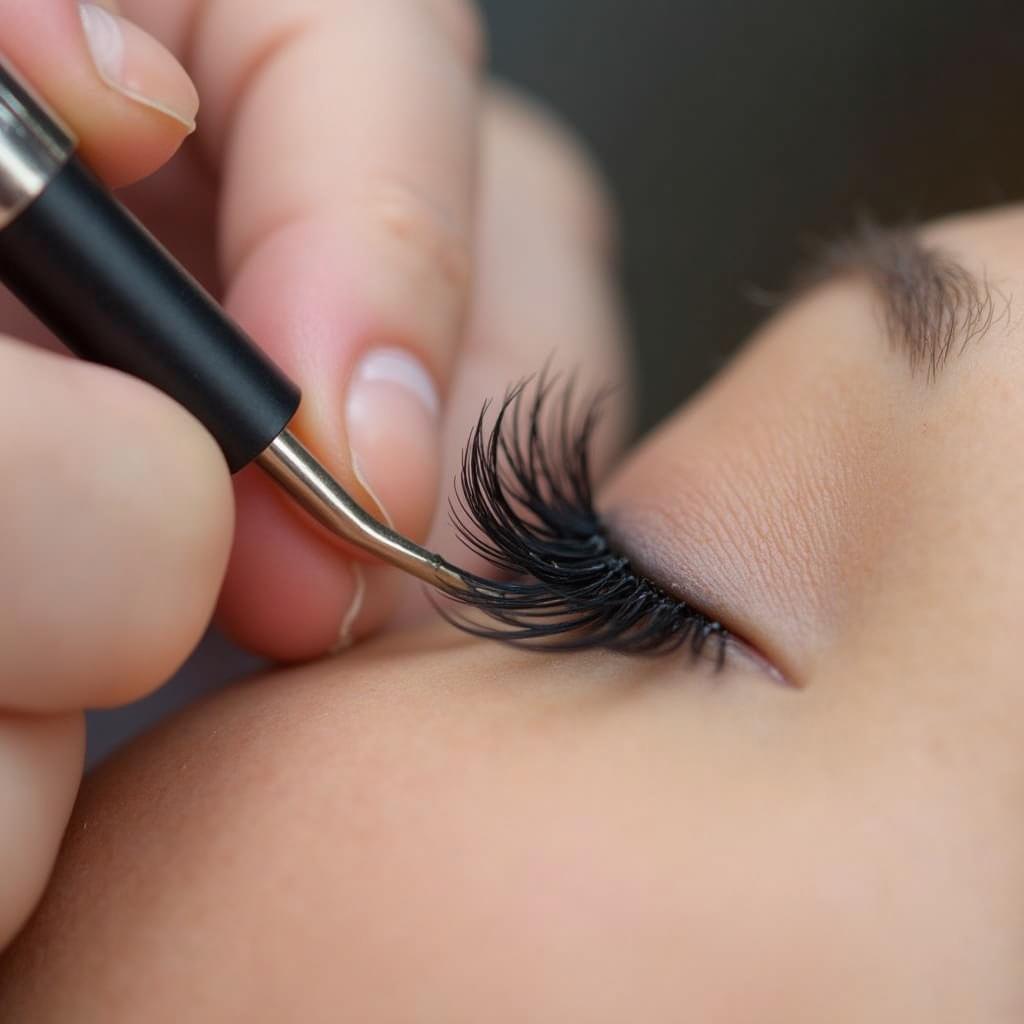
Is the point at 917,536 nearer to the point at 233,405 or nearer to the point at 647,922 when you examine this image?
the point at 647,922

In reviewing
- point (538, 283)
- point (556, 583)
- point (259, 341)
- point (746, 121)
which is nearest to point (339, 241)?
point (259, 341)

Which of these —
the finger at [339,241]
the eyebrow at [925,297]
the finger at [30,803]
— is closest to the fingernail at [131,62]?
the finger at [339,241]

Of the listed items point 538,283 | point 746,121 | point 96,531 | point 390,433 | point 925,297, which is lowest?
point 746,121

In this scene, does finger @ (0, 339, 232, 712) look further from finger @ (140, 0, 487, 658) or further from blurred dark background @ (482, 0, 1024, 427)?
blurred dark background @ (482, 0, 1024, 427)

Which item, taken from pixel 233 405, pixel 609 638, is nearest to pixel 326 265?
pixel 233 405

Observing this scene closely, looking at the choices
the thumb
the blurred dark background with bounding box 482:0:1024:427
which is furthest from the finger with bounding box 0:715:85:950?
the blurred dark background with bounding box 482:0:1024:427

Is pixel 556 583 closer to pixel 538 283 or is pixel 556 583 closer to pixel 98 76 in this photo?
pixel 98 76
